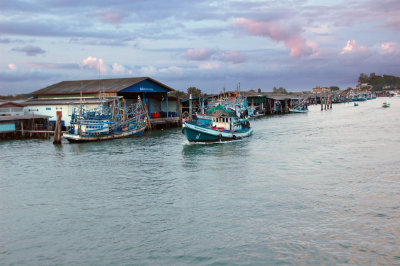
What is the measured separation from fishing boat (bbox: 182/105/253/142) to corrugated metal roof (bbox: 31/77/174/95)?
1650 centimetres

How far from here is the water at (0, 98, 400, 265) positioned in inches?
460

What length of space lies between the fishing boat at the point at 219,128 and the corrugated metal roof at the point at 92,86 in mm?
16505

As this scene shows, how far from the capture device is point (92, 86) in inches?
2125

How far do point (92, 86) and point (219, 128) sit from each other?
2425 centimetres

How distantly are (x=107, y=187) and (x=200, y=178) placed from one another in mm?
4796

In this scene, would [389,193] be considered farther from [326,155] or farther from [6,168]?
[6,168]

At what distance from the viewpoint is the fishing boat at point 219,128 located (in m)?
35.1

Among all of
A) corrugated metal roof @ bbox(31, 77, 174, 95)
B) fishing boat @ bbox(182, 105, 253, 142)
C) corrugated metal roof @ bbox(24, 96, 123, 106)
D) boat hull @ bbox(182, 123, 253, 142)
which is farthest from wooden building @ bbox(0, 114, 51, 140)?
fishing boat @ bbox(182, 105, 253, 142)

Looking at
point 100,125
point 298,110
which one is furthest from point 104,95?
point 298,110

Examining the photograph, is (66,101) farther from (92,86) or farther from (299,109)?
(299,109)

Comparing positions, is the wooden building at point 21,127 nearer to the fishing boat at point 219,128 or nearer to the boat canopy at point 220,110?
the fishing boat at point 219,128

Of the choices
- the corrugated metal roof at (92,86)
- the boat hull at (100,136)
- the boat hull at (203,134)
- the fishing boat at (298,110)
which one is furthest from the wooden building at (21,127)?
the fishing boat at (298,110)

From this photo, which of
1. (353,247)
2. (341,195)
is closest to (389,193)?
(341,195)

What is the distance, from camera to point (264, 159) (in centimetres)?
2673
